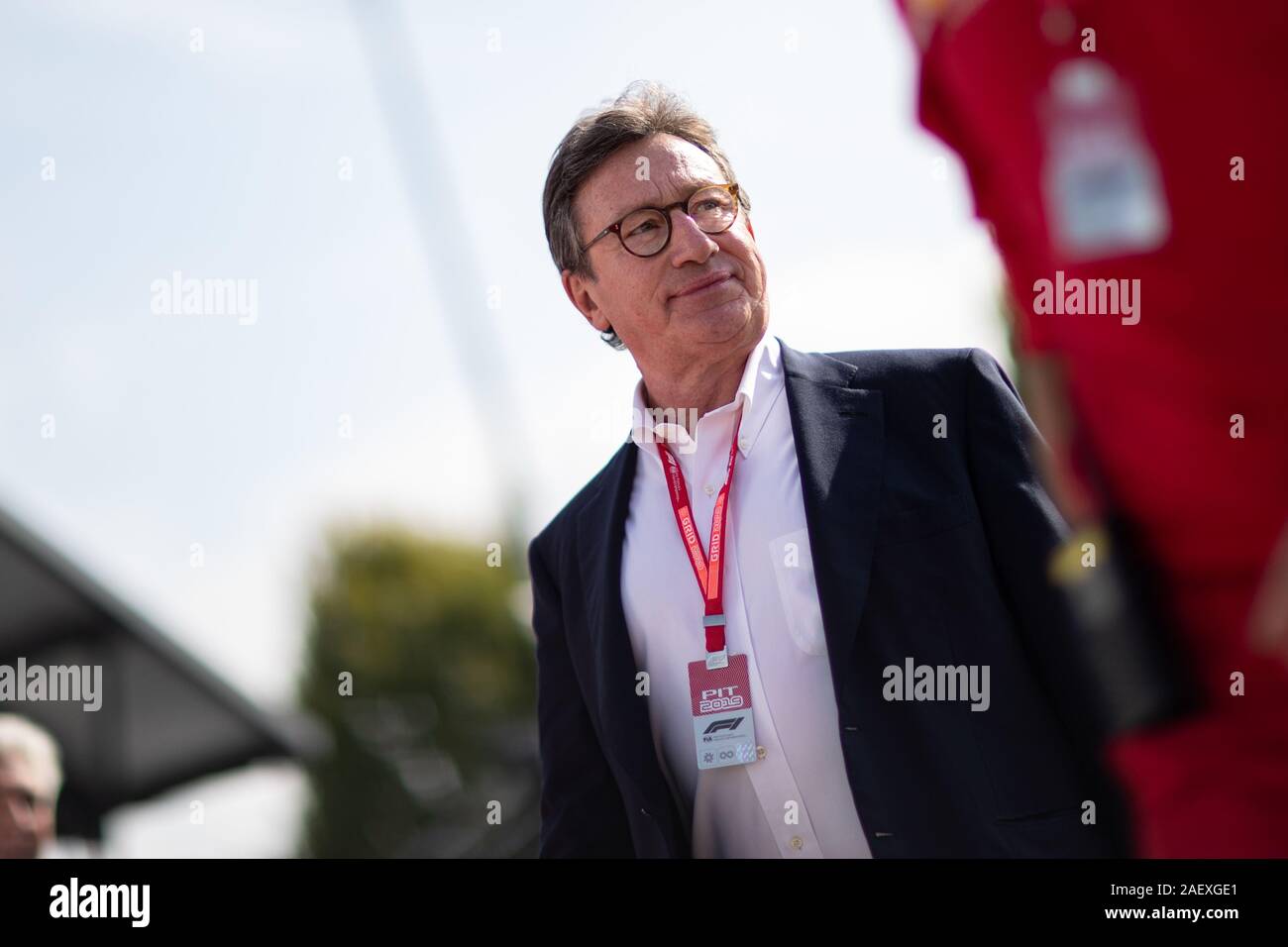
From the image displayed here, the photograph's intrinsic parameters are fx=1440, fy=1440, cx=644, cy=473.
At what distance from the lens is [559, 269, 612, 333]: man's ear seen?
3854 mm

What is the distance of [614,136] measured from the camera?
Result: 11.9 feet

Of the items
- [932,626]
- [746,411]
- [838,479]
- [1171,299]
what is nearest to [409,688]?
[746,411]

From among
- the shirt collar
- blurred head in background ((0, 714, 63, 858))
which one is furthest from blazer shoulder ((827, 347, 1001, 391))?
blurred head in background ((0, 714, 63, 858))

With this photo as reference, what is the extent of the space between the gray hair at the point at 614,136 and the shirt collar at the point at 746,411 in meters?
0.46

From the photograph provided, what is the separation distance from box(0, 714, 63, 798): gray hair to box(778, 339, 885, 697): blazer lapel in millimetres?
2864

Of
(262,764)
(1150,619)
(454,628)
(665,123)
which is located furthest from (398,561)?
(1150,619)

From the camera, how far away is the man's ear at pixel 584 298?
12.6ft

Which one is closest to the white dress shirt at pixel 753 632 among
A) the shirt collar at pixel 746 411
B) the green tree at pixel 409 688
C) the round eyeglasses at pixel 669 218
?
the shirt collar at pixel 746 411

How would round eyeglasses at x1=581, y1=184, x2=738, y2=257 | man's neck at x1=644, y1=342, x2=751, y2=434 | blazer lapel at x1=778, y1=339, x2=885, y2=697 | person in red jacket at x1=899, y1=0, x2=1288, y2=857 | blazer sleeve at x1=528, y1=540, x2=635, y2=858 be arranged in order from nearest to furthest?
person in red jacket at x1=899, y1=0, x2=1288, y2=857 < blazer lapel at x1=778, y1=339, x2=885, y2=697 < blazer sleeve at x1=528, y1=540, x2=635, y2=858 < man's neck at x1=644, y1=342, x2=751, y2=434 < round eyeglasses at x1=581, y1=184, x2=738, y2=257

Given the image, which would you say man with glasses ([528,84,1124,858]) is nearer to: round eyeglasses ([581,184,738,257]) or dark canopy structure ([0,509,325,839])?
round eyeglasses ([581,184,738,257])

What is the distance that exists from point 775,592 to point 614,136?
1337mm

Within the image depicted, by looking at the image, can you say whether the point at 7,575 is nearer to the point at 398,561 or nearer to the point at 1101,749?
the point at 1101,749

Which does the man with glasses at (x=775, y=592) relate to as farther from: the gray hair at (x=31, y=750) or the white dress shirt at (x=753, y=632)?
the gray hair at (x=31, y=750)

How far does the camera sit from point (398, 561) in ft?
131
